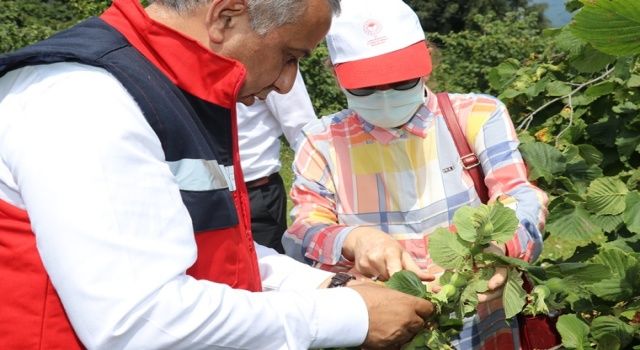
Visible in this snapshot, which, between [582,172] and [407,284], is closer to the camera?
[407,284]

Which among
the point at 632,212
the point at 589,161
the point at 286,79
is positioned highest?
the point at 286,79

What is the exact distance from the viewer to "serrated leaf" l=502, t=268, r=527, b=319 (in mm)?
1985

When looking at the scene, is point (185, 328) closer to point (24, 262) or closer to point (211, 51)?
point (24, 262)

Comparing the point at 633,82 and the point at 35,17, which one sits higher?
the point at 633,82

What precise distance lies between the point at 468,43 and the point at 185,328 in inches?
538

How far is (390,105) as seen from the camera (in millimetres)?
2428

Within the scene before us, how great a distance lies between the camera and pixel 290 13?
1.68m

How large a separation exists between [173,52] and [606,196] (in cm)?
142

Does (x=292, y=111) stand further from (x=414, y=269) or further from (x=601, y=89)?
(x=414, y=269)

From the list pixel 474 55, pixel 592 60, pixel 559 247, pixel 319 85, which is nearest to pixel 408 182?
pixel 592 60

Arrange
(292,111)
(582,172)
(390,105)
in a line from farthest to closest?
(292,111)
(582,172)
(390,105)

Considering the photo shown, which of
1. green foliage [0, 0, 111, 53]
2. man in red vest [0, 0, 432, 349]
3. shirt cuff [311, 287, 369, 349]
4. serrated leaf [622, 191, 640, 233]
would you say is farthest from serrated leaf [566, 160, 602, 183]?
green foliage [0, 0, 111, 53]

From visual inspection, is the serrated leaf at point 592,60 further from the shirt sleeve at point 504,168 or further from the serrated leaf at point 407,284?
the serrated leaf at point 407,284

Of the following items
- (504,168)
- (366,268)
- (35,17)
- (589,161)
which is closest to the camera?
(366,268)
